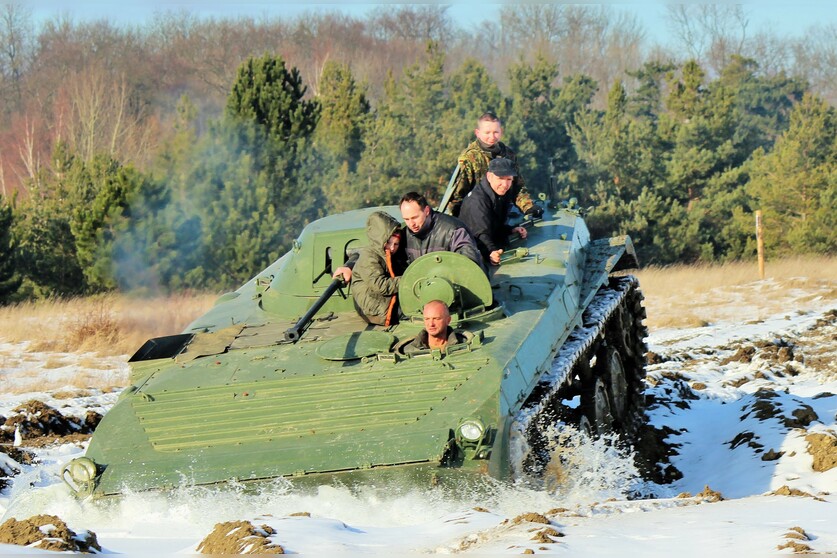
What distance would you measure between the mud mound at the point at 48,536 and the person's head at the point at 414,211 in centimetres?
362

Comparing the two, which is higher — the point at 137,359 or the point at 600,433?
the point at 137,359

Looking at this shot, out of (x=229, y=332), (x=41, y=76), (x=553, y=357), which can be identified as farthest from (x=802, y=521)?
(x=41, y=76)

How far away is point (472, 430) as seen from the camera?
288 inches

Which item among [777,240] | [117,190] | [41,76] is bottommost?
[777,240]

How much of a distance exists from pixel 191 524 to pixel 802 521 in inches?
120

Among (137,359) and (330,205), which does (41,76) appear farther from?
(137,359)

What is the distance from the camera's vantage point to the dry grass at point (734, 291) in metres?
20.2

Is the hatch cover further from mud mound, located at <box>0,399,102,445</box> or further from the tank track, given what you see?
mud mound, located at <box>0,399,102,445</box>

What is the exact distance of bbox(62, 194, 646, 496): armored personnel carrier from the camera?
7.39m

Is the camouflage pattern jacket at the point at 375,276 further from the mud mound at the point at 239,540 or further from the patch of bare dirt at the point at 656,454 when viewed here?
the mud mound at the point at 239,540

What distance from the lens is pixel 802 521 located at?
20.3 feet

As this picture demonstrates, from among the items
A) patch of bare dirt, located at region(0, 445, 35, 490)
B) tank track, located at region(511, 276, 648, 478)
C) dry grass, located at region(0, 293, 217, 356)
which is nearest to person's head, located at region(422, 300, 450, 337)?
tank track, located at region(511, 276, 648, 478)

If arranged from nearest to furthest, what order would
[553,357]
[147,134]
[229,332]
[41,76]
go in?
[553,357]
[229,332]
[147,134]
[41,76]

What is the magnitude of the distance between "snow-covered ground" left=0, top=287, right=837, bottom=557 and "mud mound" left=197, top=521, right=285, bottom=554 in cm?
1
